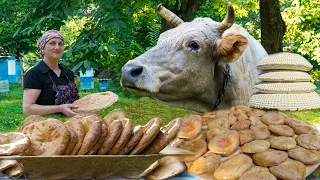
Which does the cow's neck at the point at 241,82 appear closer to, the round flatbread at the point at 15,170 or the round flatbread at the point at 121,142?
the round flatbread at the point at 121,142

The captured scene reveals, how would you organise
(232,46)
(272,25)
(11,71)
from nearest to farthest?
(232,46) < (272,25) < (11,71)

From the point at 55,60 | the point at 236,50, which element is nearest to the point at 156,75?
the point at 236,50

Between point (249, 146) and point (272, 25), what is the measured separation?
362 cm

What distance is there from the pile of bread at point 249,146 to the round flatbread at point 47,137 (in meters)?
0.35

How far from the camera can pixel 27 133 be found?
169 cm

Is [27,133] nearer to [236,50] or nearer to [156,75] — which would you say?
[156,75]

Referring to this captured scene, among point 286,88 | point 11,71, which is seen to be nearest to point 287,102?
point 286,88

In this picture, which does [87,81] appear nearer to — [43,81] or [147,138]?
[43,81]

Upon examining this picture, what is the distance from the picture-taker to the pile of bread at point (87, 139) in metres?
1.57

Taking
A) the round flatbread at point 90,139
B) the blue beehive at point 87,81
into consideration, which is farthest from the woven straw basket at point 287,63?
the blue beehive at point 87,81

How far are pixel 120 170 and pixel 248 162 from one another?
552mm

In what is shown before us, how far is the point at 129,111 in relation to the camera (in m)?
4.10

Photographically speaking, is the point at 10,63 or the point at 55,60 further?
the point at 10,63

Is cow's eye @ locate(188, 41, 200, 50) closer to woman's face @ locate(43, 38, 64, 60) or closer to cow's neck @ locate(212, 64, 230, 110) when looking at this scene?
cow's neck @ locate(212, 64, 230, 110)
